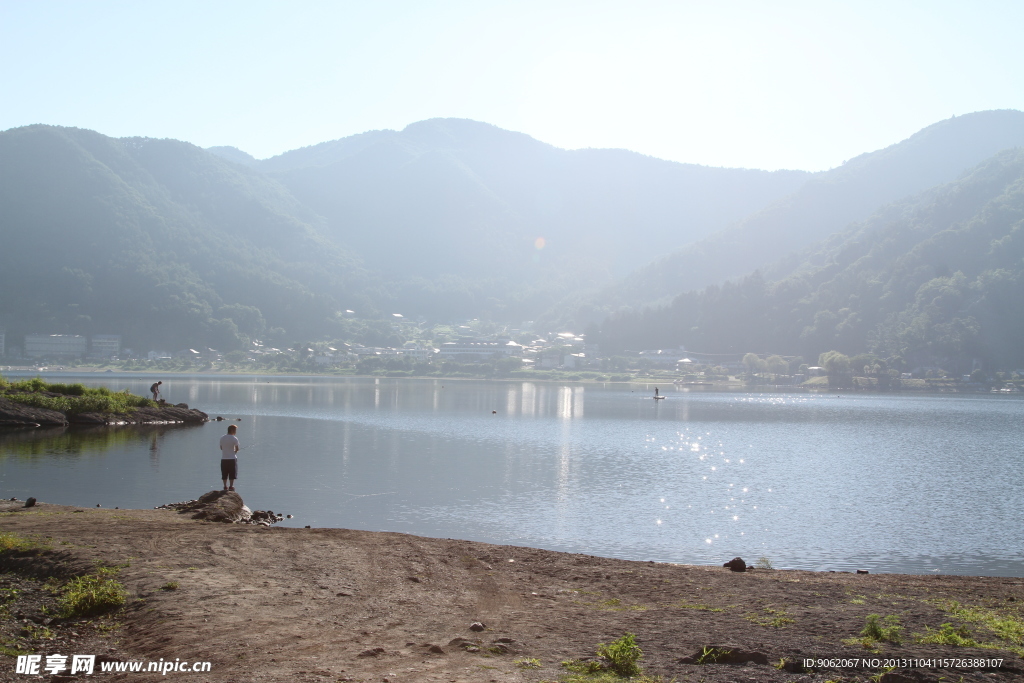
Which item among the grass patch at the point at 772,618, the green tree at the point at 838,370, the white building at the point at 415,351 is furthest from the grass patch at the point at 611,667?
the white building at the point at 415,351

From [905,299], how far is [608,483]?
483ft

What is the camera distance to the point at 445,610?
9898mm

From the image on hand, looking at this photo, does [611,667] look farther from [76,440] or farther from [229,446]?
[76,440]

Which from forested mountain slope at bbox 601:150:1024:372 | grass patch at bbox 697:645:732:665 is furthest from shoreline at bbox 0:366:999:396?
grass patch at bbox 697:645:732:665

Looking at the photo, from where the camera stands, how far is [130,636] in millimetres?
8266

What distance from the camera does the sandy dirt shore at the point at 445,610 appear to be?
7234 millimetres

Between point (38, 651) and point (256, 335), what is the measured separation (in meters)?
188

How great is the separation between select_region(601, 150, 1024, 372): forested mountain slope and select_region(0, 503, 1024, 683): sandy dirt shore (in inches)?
5656

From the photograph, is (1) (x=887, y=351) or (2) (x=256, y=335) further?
(2) (x=256, y=335)

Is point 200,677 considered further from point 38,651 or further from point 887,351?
point 887,351

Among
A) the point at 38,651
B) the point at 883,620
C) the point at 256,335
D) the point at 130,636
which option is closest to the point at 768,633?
the point at 883,620

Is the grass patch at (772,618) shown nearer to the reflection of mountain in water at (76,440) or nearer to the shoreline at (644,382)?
the reflection of mountain in water at (76,440)

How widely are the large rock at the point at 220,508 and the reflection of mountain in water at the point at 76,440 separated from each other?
1343 cm

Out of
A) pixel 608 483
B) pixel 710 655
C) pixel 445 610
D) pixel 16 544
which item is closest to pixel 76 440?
pixel 608 483
